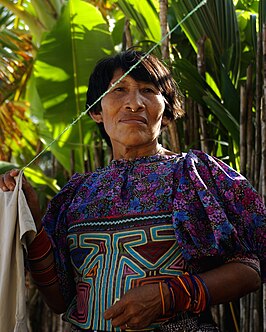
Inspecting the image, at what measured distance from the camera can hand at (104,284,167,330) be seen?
1447 millimetres

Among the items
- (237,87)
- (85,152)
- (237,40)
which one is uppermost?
(237,40)

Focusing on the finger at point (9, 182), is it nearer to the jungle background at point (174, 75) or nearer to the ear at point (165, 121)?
the jungle background at point (174, 75)

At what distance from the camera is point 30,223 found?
1617 millimetres

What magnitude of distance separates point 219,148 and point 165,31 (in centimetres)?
55

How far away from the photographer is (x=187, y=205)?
1.59m

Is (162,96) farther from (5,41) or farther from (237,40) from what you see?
(5,41)

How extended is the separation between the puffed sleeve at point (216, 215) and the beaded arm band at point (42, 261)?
35 centimetres

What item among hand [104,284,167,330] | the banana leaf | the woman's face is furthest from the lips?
the banana leaf

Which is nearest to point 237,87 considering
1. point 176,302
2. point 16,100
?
point 176,302

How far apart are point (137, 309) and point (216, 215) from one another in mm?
291

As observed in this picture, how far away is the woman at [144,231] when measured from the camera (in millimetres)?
1523

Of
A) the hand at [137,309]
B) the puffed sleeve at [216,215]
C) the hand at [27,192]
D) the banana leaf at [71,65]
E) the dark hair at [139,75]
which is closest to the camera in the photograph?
the hand at [137,309]

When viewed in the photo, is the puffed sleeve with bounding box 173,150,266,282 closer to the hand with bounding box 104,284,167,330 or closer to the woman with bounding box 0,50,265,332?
the woman with bounding box 0,50,265,332

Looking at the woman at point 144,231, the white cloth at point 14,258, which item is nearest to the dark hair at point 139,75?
the woman at point 144,231
